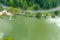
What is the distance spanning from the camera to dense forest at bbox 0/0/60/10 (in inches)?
56.2

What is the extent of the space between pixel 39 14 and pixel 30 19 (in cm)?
8

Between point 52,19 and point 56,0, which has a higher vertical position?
point 56,0

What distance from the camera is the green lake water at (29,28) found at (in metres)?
1.41

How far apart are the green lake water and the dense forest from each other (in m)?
0.09

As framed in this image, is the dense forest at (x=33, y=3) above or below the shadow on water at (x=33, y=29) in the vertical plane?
above

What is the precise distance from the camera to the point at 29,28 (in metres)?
1.42

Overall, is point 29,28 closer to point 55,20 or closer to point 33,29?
point 33,29

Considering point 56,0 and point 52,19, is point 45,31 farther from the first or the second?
point 56,0

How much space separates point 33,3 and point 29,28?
21 cm

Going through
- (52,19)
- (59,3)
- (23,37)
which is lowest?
(23,37)

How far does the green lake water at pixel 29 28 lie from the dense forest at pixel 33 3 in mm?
91

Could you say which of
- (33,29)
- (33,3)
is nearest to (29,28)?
(33,29)

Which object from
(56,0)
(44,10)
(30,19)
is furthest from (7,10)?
(56,0)

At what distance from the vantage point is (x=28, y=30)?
4.65 ft
